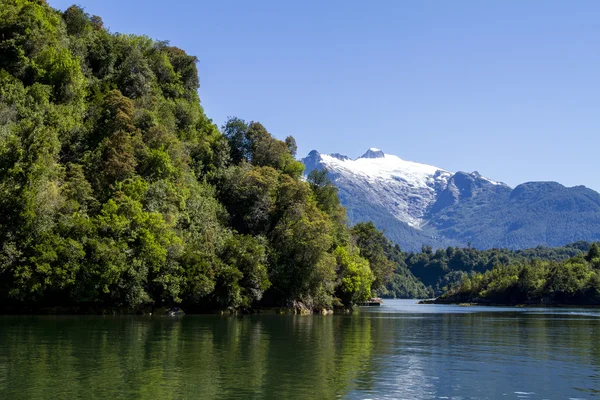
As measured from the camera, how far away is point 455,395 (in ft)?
104

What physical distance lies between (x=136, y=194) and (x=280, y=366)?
70852 mm

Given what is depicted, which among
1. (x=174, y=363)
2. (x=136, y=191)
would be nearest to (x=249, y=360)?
(x=174, y=363)

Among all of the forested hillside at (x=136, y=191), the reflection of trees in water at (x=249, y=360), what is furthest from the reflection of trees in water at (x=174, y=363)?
the forested hillside at (x=136, y=191)

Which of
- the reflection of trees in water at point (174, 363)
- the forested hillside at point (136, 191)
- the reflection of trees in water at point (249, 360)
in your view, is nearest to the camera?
the reflection of trees in water at point (174, 363)

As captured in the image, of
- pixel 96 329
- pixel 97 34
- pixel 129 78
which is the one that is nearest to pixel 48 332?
pixel 96 329

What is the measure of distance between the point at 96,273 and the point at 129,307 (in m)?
11.2

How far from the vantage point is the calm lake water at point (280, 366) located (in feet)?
102

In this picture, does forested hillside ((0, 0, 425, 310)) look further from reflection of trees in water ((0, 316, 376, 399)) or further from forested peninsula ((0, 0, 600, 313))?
reflection of trees in water ((0, 316, 376, 399))

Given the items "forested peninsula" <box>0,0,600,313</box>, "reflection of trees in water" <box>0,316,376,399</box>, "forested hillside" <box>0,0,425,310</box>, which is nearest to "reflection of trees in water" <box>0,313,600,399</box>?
"reflection of trees in water" <box>0,316,376,399</box>

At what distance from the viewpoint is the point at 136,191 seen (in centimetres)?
10556

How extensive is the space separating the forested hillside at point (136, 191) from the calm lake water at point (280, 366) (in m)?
27.2

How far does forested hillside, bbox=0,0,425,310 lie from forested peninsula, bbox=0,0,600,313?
268 mm

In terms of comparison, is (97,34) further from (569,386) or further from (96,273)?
(569,386)

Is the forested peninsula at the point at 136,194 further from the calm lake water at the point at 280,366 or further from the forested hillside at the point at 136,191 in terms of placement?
the calm lake water at the point at 280,366
